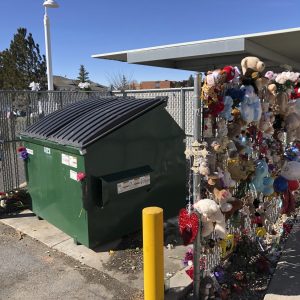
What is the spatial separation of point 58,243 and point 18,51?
95.4 feet

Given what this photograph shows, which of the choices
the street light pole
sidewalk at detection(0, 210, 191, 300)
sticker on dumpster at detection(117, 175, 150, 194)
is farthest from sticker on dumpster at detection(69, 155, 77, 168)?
the street light pole

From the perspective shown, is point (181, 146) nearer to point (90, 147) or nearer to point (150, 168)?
point (150, 168)

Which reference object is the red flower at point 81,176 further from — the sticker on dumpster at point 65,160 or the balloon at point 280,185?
the balloon at point 280,185

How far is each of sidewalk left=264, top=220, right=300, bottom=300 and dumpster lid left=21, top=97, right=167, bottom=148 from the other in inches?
91.1

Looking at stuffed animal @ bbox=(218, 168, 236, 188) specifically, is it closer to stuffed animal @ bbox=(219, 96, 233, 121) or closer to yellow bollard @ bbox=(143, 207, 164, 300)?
stuffed animal @ bbox=(219, 96, 233, 121)

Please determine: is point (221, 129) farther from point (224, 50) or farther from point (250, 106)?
point (224, 50)

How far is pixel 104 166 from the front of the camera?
3.79 meters

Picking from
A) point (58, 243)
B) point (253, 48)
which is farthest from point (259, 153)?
point (253, 48)

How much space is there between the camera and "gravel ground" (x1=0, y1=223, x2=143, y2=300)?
3.18 m

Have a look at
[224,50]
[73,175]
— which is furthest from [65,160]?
[224,50]

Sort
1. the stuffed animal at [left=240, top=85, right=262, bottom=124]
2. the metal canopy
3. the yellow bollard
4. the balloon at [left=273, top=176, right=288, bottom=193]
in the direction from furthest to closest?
the metal canopy < the balloon at [left=273, top=176, right=288, bottom=193] < the stuffed animal at [left=240, top=85, right=262, bottom=124] < the yellow bollard

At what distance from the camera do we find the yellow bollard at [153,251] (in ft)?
8.29

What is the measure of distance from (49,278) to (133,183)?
138 cm

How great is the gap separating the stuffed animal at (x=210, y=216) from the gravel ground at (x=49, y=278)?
0.96 meters
